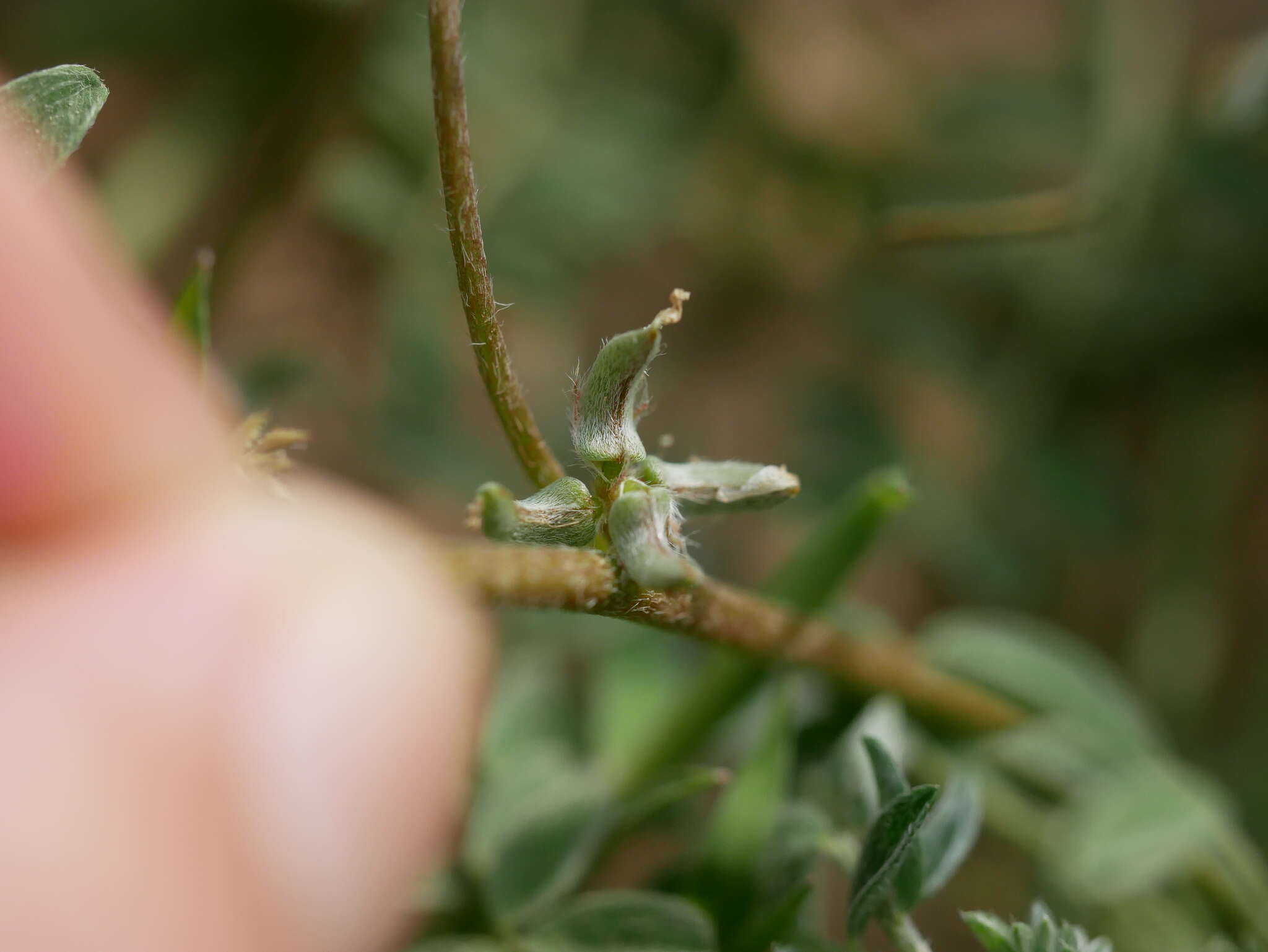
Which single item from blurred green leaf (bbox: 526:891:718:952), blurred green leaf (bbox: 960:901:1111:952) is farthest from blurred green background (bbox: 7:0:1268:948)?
blurred green leaf (bbox: 960:901:1111:952)

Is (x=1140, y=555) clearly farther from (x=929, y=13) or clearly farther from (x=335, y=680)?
(x=335, y=680)

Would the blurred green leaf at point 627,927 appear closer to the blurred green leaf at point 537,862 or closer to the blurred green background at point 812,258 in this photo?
the blurred green leaf at point 537,862

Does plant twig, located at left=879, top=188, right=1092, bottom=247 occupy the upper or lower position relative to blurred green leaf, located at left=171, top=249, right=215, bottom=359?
lower

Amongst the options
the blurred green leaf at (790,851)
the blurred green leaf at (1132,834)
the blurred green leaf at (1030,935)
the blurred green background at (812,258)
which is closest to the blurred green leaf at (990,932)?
the blurred green leaf at (1030,935)

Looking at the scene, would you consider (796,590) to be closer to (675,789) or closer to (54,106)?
(675,789)

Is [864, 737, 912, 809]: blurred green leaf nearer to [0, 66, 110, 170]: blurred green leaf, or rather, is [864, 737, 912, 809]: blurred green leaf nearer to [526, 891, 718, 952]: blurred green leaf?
[526, 891, 718, 952]: blurred green leaf
